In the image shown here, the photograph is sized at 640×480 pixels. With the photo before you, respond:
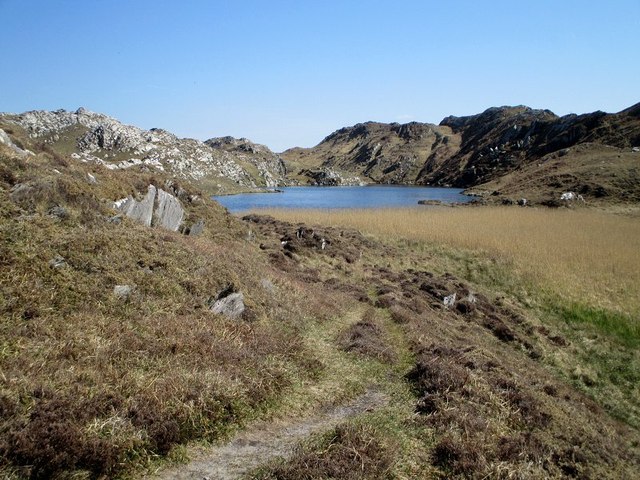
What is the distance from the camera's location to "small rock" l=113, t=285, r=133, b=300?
976 centimetres

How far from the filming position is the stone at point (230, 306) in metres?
11.4

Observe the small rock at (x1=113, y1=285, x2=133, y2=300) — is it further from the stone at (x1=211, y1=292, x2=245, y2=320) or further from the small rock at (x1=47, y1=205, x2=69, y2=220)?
the small rock at (x1=47, y1=205, x2=69, y2=220)

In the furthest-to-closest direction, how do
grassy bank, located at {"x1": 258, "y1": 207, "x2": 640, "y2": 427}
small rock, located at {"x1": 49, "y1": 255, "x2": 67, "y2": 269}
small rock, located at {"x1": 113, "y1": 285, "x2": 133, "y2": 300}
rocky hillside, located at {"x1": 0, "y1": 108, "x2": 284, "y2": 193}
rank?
1. rocky hillside, located at {"x1": 0, "y1": 108, "x2": 284, "y2": 193}
2. grassy bank, located at {"x1": 258, "y1": 207, "x2": 640, "y2": 427}
3. small rock, located at {"x1": 113, "y1": 285, "x2": 133, "y2": 300}
4. small rock, located at {"x1": 49, "y1": 255, "x2": 67, "y2": 269}

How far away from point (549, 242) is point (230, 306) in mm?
31615

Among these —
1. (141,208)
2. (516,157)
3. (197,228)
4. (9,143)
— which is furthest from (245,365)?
(516,157)

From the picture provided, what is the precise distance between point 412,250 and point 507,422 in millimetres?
26789

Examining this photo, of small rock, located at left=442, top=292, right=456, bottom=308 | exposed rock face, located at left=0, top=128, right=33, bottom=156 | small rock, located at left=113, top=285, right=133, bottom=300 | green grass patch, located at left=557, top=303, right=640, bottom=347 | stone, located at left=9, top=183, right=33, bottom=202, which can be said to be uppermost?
exposed rock face, located at left=0, top=128, right=33, bottom=156

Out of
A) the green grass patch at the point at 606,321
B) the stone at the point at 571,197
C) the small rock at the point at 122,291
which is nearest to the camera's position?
the small rock at the point at 122,291

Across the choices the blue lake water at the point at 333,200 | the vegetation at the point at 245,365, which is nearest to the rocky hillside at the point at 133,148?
the blue lake water at the point at 333,200

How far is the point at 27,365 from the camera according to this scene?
6.86 meters

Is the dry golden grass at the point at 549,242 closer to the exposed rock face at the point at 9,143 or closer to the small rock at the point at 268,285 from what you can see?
the small rock at the point at 268,285

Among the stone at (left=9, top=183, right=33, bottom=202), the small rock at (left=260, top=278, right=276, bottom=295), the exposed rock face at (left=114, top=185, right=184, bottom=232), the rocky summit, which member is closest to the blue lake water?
the rocky summit

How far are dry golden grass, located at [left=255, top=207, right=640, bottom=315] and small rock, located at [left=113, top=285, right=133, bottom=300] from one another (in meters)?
23.3

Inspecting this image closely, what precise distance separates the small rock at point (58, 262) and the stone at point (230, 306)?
3.85m
